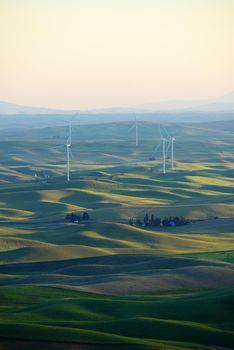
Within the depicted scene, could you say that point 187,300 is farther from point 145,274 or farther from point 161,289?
point 145,274

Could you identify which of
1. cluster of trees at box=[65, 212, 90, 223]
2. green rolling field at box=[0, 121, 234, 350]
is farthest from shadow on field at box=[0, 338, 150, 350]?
cluster of trees at box=[65, 212, 90, 223]

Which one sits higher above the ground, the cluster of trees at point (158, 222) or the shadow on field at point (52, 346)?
the shadow on field at point (52, 346)

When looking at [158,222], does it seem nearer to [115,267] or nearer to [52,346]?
[115,267]

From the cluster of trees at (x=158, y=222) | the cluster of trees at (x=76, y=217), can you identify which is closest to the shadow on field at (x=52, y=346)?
the cluster of trees at (x=158, y=222)

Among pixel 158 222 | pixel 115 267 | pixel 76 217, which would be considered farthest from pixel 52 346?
pixel 76 217

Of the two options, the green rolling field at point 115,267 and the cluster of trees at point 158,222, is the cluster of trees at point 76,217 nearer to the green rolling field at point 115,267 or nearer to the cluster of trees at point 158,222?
the green rolling field at point 115,267

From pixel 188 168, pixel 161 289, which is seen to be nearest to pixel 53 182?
pixel 188 168

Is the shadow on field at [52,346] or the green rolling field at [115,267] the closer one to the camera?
the shadow on field at [52,346]

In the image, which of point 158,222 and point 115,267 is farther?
point 158,222

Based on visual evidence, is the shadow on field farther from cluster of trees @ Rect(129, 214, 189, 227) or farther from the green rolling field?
cluster of trees @ Rect(129, 214, 189, 227)
